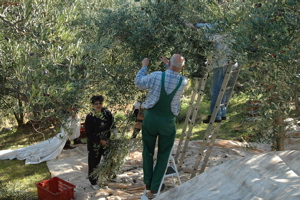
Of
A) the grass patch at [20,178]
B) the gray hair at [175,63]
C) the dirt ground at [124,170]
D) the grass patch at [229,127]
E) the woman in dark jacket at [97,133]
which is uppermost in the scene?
the gray hair at [175,63]

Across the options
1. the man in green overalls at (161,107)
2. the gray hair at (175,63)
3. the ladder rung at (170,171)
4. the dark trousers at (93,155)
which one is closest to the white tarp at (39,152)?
the dark trousers at (93,155)

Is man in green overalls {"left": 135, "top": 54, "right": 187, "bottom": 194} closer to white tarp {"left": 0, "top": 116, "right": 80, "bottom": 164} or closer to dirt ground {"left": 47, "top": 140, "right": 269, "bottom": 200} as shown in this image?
dirt ground {"left": 47, "top": 140, "right": 269, "bottom": 200}

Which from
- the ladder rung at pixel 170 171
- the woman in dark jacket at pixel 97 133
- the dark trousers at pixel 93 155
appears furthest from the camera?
the dark trousers at pixel 93 155

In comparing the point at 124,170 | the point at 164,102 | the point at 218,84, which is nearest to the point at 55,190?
the point at 124,170

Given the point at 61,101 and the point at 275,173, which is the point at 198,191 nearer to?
the point at 275,173

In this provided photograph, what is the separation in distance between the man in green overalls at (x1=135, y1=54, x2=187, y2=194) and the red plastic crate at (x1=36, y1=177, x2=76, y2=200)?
1.87m

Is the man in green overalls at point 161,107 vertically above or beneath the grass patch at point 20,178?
above

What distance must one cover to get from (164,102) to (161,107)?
4.2 inches

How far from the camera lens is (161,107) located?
228 inches

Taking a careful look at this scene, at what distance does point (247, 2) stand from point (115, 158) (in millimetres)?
4239

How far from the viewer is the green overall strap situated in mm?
5707

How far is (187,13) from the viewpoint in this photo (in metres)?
5.91

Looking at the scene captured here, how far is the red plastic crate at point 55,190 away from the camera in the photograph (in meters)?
6.79

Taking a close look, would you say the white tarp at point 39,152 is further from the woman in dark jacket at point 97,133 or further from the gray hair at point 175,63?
the gray hair at point 175,63
